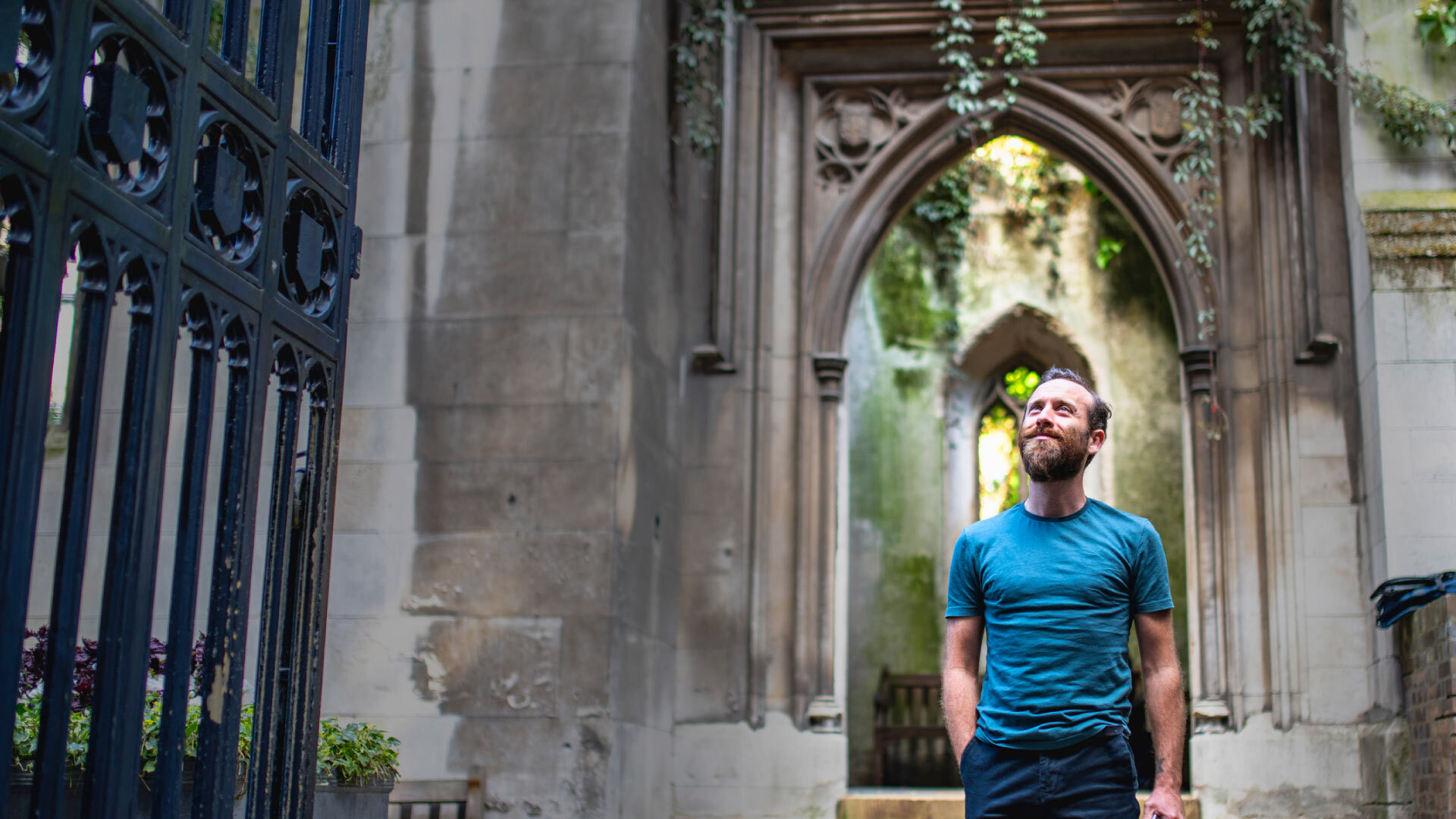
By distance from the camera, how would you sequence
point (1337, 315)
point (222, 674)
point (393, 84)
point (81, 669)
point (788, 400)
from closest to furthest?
point (222, 674) < point (81, 669) < point (393, 84) < point (1337, 315) < point (788, 400)

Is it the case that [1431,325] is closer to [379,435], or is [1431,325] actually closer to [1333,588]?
[1333,588]

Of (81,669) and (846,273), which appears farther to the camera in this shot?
(846,273)

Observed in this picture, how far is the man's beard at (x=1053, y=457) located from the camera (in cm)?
257

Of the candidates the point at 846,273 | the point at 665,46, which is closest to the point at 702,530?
the point at 846,273

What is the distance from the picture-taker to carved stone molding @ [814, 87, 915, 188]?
8.03 metres

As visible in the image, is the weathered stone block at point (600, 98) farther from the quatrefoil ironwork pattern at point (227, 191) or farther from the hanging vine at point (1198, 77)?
the quatrefoil ironwork pattern at point (227, 191)

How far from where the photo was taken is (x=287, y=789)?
2656 millimetres

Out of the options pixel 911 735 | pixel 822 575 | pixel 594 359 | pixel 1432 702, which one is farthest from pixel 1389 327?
pixel 911 735

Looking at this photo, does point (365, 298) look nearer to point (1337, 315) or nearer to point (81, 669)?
point (81, 669)

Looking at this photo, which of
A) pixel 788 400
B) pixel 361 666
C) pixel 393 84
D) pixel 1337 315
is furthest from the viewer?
pixel 788 400

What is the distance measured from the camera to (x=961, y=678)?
2.60 m

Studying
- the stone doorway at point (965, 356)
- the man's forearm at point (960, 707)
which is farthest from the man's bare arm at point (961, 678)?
the stone doorway at point (965, 356)

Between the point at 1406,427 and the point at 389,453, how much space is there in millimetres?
4527

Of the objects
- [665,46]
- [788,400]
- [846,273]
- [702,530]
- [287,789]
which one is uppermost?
[665,46]
